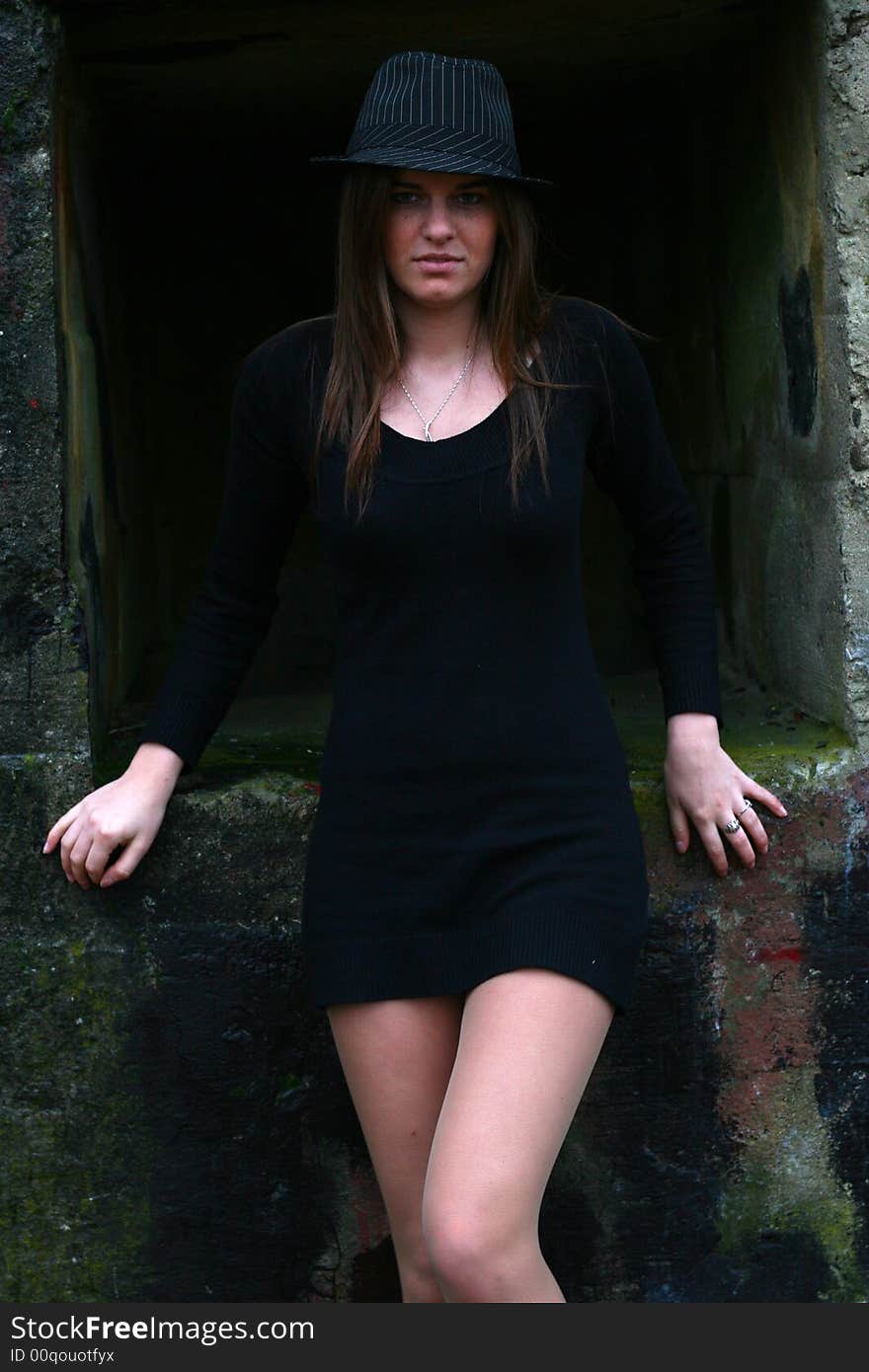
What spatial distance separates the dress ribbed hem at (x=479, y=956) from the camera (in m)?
2.08

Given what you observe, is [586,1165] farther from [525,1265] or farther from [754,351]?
[754,351]

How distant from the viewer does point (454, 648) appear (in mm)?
2170

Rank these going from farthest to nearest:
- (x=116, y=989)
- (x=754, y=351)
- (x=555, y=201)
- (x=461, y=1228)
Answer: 1. (x=555, y=201)
2. (x=754, y=351)
3. (x=116, y=989)
4. (x=461, y=1228)

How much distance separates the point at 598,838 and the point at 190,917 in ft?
2.90

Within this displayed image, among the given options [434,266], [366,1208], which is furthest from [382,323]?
[366,1208]

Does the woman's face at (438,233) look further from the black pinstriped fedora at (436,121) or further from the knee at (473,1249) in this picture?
the knee at (473,1249)

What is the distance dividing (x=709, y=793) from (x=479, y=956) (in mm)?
625

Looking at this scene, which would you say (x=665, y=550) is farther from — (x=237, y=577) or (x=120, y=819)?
(x=120, y=819)

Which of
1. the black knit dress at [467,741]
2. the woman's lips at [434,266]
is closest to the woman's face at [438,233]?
the woman's lips at [434,266]

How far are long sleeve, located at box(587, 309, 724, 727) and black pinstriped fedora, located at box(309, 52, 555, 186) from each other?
1.01 ft

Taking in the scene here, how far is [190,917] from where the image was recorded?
2.72m

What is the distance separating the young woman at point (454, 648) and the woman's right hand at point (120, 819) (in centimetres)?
32

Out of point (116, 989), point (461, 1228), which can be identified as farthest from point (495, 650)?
point (116, 989)

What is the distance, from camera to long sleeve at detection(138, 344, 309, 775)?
7.80ft
